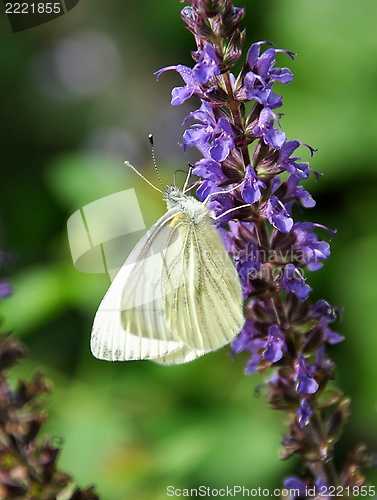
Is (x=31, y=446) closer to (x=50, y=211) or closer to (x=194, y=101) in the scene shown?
(x=50, y=211)

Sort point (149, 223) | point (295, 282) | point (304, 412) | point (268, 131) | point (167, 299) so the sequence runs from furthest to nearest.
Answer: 1. point (149, 223)
2. point (167, 299)
3. point (304, 412)
4. point (295, 282)
5. point (268, 131)

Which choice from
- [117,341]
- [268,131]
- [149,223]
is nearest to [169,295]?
[117,341]

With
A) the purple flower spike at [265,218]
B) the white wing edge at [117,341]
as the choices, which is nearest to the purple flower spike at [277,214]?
the purple flower spike at [265,218]

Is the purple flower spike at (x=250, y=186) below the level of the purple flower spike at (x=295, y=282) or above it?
above

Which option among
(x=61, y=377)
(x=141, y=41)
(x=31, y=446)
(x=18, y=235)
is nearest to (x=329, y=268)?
(x=61, y=377)

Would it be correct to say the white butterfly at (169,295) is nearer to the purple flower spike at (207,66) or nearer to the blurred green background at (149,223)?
the purple flower spike at (207,66)

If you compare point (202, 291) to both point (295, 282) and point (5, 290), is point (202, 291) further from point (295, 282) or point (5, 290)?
point (5, 290)
